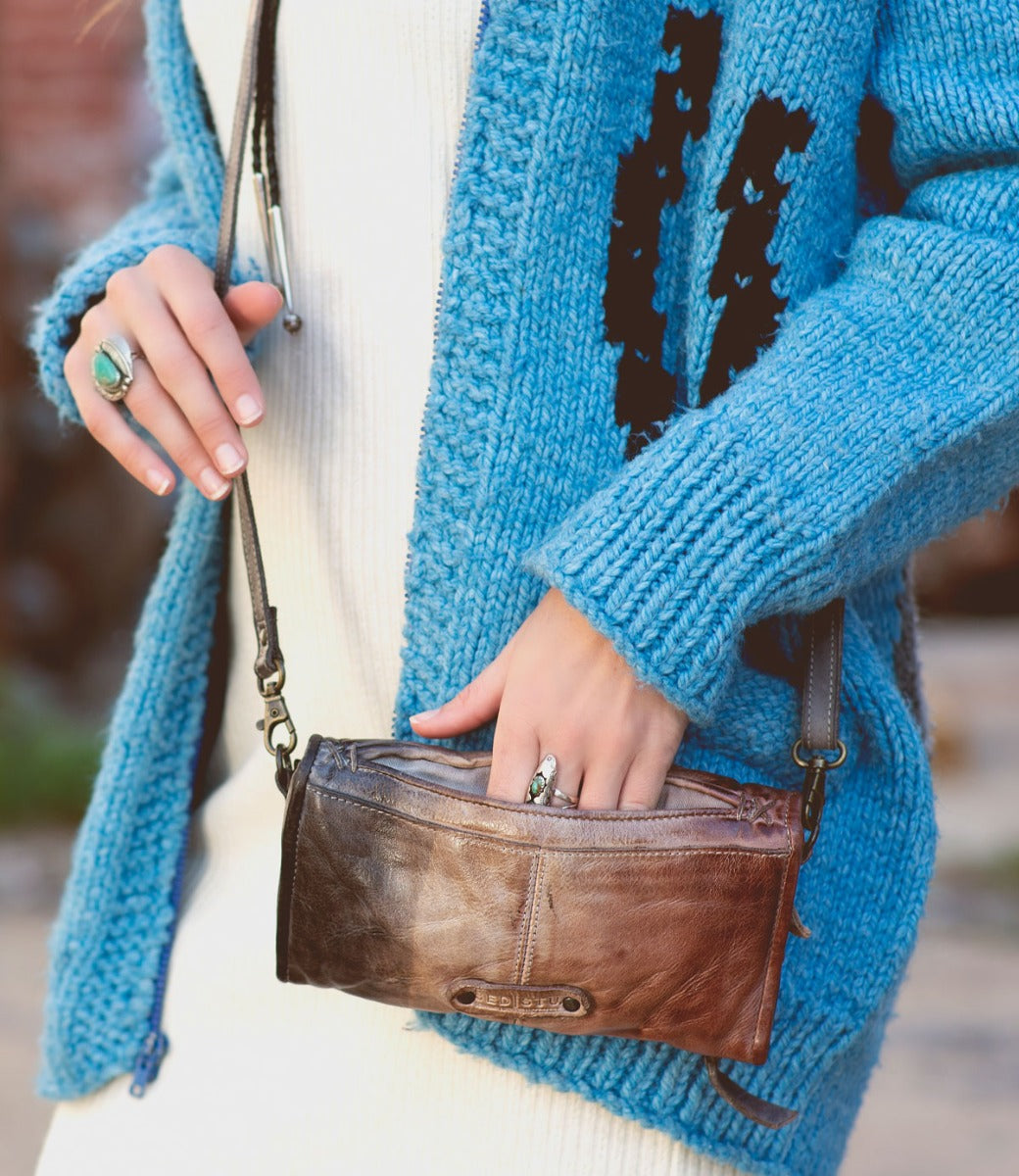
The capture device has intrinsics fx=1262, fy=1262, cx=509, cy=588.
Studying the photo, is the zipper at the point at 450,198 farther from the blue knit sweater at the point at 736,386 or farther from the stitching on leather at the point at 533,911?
the stitching on leather at the point at 533,911

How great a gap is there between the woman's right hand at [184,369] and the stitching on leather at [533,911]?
355 mm

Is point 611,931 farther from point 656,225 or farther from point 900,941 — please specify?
point 656,225

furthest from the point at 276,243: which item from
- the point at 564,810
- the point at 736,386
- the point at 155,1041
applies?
the point at 155,1041

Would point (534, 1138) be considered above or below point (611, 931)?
below

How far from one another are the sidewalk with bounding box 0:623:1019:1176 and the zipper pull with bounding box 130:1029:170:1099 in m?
1.50

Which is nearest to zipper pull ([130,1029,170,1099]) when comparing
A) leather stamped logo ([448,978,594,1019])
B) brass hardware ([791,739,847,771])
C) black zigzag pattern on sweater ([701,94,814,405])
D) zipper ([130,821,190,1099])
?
zipper ([130,821,190,1099])

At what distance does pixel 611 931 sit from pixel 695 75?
0.61 metres

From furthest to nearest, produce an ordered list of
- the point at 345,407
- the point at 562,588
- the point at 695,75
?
the point at 345,407
the point at 695,75
the point at 562,588

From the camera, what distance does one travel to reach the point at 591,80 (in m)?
0.90

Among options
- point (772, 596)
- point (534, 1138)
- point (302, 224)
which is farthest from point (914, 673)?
point (302, 224)

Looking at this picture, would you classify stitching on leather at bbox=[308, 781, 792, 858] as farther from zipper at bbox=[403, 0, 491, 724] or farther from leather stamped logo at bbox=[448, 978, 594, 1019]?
zipper at bbox=[403, 0, 491, 724]

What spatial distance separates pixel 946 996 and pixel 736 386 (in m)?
3.06

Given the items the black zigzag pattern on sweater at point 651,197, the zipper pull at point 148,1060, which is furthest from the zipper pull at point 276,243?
the zipper pull at point 148,1060

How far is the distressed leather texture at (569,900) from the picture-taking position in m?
0.82
